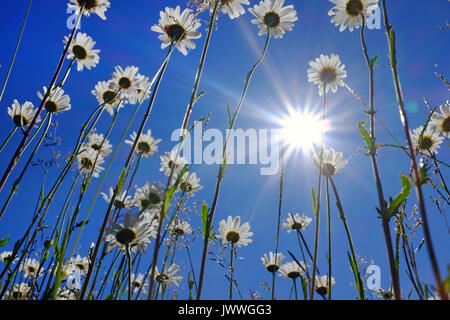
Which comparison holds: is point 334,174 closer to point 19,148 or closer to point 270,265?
point 270,265

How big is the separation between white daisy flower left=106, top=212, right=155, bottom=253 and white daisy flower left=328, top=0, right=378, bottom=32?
59.0 inches

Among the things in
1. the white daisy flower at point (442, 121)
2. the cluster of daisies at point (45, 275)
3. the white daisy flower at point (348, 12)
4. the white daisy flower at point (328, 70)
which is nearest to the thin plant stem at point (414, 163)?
the cluster of daisies at point (45, 275)

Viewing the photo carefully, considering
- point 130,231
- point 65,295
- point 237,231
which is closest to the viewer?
point 130,231

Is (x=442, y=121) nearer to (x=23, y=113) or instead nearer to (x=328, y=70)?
(x=328, y=70)

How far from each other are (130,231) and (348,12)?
167 centimetres

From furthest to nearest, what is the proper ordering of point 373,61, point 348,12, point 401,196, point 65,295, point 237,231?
point 237,231
point 348,12
point 65,295
point 373,61
point 401,196

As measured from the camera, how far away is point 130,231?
1271 mm

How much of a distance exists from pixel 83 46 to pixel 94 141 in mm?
842

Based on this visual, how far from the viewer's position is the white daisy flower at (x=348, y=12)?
175cm

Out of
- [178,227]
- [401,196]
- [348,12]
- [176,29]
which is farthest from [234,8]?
[401,196]

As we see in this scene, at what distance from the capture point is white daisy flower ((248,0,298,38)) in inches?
86.6

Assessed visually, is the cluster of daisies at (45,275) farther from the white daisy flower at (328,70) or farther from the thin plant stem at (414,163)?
the white daisy flower at (328,70)

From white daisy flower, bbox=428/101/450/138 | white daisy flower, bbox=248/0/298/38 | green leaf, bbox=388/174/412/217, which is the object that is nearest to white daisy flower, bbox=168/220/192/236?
green leaf, bbox=388/174/412/217
